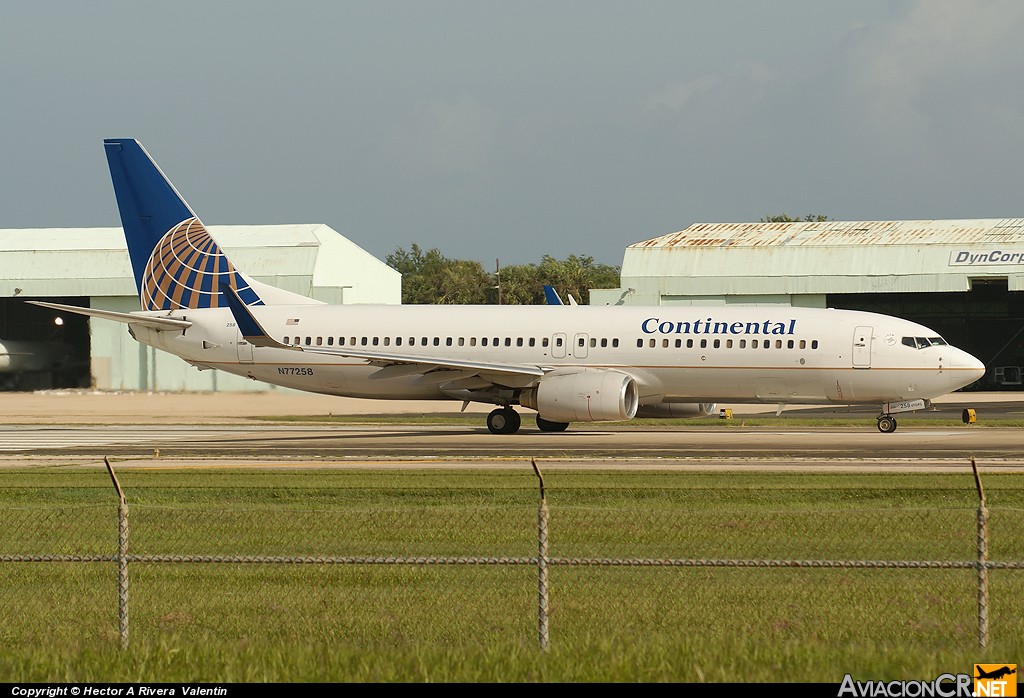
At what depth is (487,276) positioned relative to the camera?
132m

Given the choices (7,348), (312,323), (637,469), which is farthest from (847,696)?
(7,348)

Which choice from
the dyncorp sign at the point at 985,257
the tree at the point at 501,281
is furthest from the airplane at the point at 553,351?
the tree at the point at 501,281

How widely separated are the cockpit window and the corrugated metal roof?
107 ft

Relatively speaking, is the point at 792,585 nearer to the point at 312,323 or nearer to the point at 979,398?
the point at 312,323

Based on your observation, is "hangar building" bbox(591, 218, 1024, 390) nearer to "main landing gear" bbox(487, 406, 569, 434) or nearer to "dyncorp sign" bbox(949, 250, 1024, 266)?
"dyncorp sign" bbox(949, 250, 1024, 266)

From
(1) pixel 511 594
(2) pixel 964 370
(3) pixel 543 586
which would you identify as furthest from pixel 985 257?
(3) pixel 543 586

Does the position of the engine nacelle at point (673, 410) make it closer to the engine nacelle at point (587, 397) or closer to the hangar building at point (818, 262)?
the engine nacelle at point (587, 397)

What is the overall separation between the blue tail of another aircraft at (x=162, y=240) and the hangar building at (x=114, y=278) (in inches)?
712

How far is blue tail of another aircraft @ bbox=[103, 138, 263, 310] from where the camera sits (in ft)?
133

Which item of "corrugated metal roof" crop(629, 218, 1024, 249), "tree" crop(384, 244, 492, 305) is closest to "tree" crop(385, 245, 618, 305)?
"tree" crop(384, 244, 492, 305)

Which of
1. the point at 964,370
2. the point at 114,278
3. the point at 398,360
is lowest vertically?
the point at 964,370

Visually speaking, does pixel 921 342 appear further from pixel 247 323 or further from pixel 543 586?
pixel 543 586

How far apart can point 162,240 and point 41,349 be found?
31.7 meters

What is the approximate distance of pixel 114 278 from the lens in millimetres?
65188
